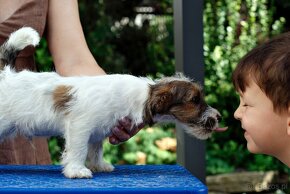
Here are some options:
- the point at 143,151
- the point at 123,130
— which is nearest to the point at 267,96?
the point at 123,130

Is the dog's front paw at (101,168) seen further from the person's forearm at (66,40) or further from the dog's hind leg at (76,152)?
the person's forearm at (66,40)

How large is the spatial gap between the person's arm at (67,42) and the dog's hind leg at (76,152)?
0.63 metres

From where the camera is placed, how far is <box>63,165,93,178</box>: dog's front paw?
2191 mm

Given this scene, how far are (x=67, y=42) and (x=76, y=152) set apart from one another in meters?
0.86

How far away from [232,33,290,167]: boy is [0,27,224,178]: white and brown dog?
13 centimetres

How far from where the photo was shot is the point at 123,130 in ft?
7.59

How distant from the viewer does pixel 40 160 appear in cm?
312

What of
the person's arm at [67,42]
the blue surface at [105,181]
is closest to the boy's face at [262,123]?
the blue surface at [105,181]

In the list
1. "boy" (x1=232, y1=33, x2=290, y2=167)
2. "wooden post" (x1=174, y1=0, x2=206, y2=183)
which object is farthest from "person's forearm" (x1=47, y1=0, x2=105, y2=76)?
"boy" (x1=232, y1=33, x2=290, y2=167)

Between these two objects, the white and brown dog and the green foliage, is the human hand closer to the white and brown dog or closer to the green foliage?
the white and brown dog

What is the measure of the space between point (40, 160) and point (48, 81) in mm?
884

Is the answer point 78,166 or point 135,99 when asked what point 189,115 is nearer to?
point 135,99

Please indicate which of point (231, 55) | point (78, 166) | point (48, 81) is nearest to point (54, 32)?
point (48, 81)

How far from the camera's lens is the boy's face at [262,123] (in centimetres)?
225
